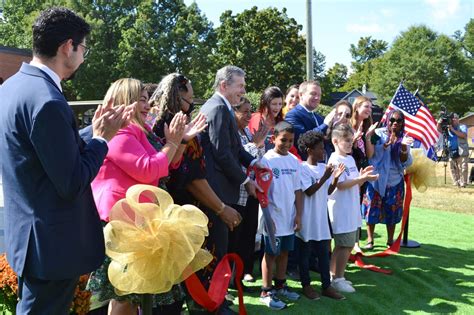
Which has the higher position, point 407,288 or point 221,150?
point 221,150

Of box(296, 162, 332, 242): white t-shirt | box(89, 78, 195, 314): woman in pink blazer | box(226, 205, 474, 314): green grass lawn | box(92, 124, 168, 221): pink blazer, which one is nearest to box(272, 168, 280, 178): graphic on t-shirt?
box(296, 162, 332, 242): white t-shirt

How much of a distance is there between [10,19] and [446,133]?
142ft

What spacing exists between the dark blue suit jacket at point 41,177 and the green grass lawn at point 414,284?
2.53 meters

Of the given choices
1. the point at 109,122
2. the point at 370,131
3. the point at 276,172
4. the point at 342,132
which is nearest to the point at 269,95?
the point at 342,132

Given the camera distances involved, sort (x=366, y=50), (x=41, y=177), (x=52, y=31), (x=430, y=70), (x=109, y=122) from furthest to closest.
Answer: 1. (x=366, y=50)
2. (x=430, y=70)
3. (x=109, y=122)
4. (x=52, y=31)
5. (x=41, y=177)

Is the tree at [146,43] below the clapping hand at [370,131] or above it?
above

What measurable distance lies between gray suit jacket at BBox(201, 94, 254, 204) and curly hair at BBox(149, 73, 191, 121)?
0.58 metres

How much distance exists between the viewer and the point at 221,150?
3.81 meters

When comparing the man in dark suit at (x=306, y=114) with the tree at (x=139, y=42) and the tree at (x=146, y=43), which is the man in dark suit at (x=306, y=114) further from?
the tree at (x=146, y=43)

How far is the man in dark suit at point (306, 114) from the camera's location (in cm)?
521

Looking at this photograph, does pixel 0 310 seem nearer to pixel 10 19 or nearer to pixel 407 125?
pixel 407 125

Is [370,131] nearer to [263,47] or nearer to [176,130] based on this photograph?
[176,130]

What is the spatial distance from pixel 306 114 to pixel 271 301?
83.1 inches

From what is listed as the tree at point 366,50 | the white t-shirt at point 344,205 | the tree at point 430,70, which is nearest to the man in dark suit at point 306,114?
the white t-shirt at point 344,205
